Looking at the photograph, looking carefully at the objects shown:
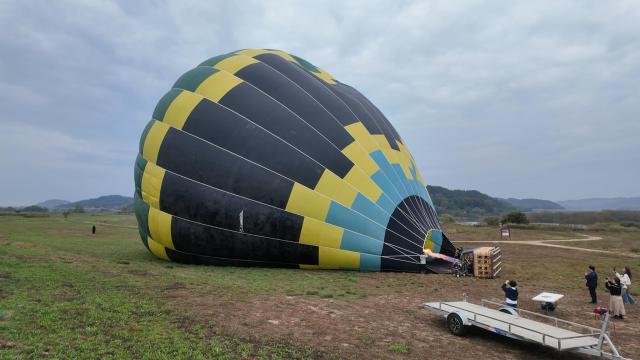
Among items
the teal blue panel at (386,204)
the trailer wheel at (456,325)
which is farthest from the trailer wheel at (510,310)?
the teal blue panel at (386,204)

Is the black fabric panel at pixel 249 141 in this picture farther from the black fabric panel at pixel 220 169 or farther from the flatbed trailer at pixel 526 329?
the flatbed trailer at pixel 526 329

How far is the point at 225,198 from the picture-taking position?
13.0 metres

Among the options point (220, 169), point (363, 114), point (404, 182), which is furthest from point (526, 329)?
point (363, 114)

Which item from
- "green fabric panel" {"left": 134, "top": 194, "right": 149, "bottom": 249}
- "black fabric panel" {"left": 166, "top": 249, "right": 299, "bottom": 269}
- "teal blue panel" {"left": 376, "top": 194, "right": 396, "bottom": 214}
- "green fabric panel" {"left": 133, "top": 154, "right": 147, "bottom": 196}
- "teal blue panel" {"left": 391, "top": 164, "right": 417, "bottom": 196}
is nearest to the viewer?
"teal blue panel" {"left": 376, "top": 194, "right": 396, "bottom": 214}

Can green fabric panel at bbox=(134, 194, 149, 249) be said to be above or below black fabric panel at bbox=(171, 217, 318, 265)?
above

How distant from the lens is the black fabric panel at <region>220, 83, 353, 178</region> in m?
13.0

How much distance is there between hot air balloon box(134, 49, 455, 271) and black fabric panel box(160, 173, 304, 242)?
33 millimetres

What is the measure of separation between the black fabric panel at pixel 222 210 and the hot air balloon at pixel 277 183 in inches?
1.3

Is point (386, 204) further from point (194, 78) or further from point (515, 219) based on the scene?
point (515, 219)

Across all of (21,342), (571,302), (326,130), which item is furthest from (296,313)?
(571,302)

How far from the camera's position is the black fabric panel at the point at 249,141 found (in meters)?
12.9

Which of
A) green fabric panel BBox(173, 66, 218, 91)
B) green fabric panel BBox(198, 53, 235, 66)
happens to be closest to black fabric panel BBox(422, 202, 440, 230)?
green fabric panel BBox(173, 66, 218, 91)

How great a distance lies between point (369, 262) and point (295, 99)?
5.97 m

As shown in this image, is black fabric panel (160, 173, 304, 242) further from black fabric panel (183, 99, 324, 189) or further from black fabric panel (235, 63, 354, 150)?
black fabric panel (235, 63, 354, 150)
